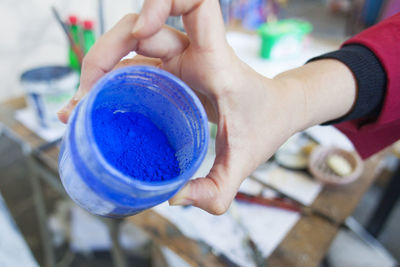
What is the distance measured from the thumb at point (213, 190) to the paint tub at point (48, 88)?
68 centimetres

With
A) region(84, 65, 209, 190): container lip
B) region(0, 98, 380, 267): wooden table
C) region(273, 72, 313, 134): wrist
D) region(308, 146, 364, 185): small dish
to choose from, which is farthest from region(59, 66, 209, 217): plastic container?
region(308, 146, 364, 185): small dish

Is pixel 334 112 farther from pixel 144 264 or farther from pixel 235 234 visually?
pixel 144 264

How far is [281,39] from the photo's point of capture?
1281 mm

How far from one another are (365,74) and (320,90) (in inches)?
3.9

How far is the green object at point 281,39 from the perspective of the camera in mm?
1270

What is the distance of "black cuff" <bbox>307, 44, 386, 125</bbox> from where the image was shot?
0.53m

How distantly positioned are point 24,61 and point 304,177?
1373 millimetres

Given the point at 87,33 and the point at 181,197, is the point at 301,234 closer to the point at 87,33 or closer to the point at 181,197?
the point at 181,197

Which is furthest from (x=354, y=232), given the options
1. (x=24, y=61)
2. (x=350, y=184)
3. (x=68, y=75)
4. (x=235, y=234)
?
(x=24, y=61)

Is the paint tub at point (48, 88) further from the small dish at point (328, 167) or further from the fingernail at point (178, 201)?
the small dish at point (328, 167)

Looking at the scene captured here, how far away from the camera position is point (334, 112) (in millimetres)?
542

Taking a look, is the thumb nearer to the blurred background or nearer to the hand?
the hand

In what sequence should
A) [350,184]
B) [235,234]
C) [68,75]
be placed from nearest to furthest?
[235,234] < [350,184] < [68,75]

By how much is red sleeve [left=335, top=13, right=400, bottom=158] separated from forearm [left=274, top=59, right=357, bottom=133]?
0.22 feet
